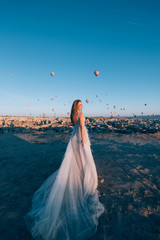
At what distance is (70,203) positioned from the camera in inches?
126

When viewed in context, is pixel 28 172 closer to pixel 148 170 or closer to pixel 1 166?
pixel 1 166

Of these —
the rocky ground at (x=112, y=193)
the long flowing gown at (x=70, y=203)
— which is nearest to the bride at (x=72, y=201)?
the long flowing gown at (x=70, y=203)

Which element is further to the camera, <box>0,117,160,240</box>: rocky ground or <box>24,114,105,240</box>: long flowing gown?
<box>0,117,160,240</box>: rocky ground

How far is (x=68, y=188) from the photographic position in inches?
135

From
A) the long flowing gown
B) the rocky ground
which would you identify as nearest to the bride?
the long flowing gown

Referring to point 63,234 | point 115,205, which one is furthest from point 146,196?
point 63,234

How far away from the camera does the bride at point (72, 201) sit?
105 inches

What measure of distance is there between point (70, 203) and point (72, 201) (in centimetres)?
7

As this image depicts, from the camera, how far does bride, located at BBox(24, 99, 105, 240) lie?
267 centimetres

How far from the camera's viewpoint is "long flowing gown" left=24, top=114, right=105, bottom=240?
2.66 metres

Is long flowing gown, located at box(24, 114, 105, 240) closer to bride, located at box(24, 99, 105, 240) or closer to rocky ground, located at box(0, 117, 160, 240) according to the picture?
bride, located at box(24, 99, 105, 240)

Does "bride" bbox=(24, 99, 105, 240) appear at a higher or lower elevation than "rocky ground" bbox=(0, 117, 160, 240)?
higher

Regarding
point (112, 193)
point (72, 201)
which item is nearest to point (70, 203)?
point (72, 201)

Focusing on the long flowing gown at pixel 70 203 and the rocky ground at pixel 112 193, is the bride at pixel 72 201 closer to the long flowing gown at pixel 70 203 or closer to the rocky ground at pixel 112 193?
the long flowing gown at pixel 70 203
